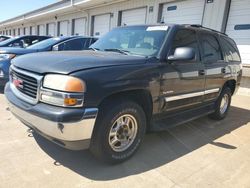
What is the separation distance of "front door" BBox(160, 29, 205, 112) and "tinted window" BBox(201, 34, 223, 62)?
27 cm

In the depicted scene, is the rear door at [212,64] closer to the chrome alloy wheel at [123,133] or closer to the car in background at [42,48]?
the chrome alloy wheel at [123,133]

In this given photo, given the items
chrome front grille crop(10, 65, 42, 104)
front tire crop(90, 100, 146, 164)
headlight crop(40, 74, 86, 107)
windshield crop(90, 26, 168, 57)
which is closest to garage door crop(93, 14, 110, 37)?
windshield crop(90, 26, 168, 57)

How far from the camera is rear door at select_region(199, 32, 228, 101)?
14.0 feet

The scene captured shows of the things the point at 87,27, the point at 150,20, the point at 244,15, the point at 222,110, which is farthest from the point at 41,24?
the point at 222,110

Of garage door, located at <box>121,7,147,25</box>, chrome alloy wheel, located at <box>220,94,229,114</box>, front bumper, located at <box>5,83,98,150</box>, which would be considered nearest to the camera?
front bumper, located at <box>5,83,98,150</box>

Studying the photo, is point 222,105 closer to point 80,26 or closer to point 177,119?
point 177,119

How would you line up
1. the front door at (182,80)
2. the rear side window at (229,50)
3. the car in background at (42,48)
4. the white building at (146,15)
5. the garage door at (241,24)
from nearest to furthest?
1. the front door at (182,80)
2. the rear side window at (229,50)
3. the car in background at (42,48)
4. the garage door at (241,24)
5. the white building at (146,15)

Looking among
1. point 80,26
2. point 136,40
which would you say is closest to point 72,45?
point 136,40

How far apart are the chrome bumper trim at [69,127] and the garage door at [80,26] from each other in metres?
16.9

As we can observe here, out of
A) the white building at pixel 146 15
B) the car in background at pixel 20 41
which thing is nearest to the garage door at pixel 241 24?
the white building at pixel 146 15

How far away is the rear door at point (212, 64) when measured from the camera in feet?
14.0

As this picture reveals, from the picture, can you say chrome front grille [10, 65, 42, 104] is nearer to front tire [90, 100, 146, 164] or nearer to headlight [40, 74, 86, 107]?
headlight [40, 74, 86, 107]

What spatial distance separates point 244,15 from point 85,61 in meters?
8.35

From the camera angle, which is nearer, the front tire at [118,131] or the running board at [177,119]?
the front tire at [118,131]
